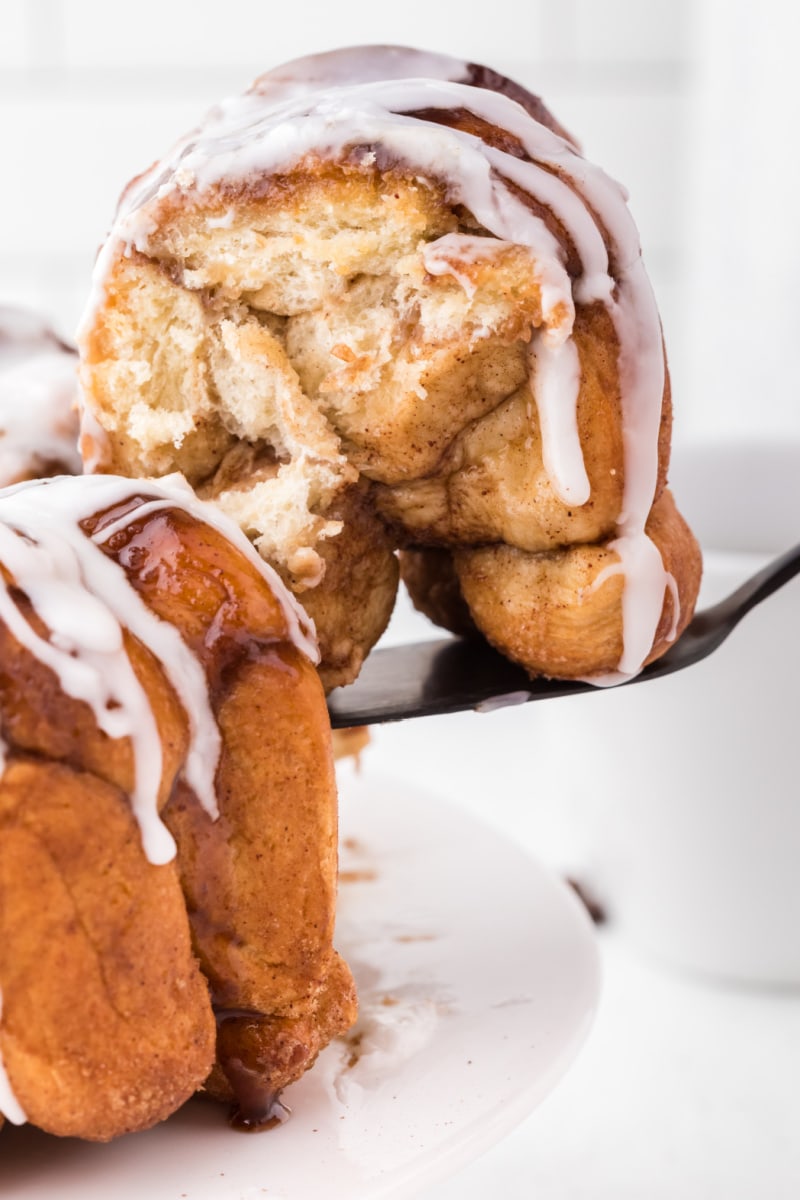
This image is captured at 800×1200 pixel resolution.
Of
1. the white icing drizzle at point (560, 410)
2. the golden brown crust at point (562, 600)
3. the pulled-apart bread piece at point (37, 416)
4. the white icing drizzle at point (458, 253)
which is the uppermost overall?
the white icing drizzle at point (458, 253)

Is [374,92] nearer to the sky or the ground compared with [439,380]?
nearer to the sky

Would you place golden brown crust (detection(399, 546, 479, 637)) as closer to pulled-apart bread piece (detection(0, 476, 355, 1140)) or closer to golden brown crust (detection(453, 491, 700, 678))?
golden brown crust (detection(453, 491, 700, 678))

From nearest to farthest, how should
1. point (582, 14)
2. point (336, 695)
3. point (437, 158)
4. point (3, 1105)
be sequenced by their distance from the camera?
point (3, 1105) → point (437, 158) → point (336, 695) → point (582, 14)

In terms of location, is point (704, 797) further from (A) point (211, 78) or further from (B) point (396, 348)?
(A) point (211, 78)

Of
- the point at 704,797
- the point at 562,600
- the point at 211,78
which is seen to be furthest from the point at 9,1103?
the point at 211,78

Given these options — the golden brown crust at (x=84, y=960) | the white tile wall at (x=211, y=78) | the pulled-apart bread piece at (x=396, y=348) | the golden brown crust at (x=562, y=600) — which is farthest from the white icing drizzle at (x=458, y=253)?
the white tile wall at (x=211, y=78)

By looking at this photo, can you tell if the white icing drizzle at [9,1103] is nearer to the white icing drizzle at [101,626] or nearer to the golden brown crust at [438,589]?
the white icing drizzle at [101,626]

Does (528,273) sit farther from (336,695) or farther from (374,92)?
(336,695)

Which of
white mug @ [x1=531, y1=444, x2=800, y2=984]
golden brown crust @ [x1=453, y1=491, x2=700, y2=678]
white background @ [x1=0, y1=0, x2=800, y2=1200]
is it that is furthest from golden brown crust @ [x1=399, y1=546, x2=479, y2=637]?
white background @ [x1=0, y1=0, x2=800, y2=1200]

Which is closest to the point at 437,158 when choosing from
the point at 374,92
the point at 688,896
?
the point at 374,92
